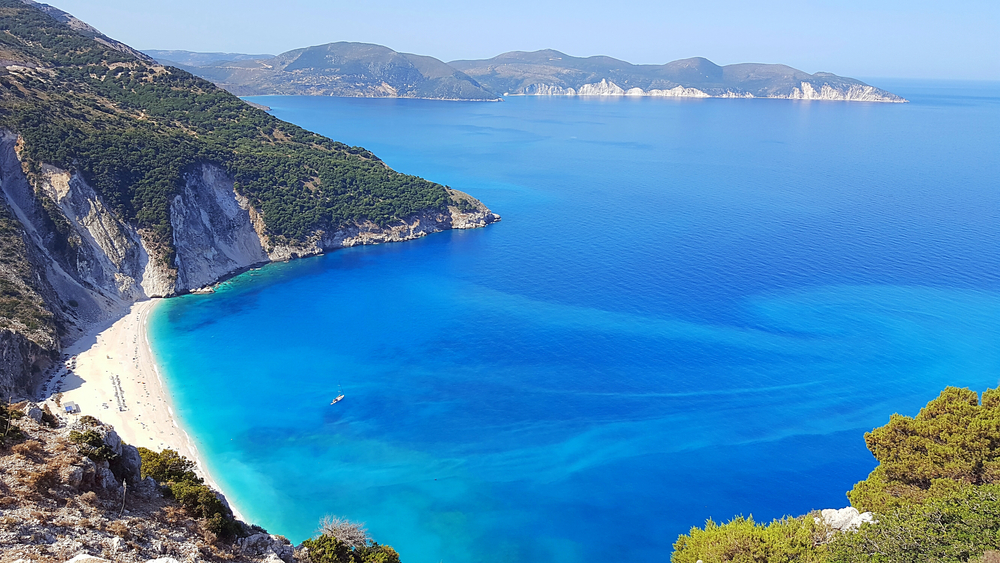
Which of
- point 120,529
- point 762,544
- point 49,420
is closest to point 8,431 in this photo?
point 49,420

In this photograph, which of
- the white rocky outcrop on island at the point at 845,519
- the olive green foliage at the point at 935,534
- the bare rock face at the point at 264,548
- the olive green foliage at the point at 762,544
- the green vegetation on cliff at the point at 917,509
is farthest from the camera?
the white rocky outcrop on island at the point at 845,519

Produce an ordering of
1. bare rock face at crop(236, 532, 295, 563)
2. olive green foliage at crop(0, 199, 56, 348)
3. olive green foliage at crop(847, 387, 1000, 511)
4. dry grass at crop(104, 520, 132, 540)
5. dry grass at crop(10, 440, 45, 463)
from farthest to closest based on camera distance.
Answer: olive green foliage at crop(0, 199, 56, 348), olive green foliage at crop(847, 387, 1000, 511), bare rock face at crop(236, 532, 295, 563), dry grass at crop(10, 440, 45, 463), dry grass at crop(104, 520, 132, 540)

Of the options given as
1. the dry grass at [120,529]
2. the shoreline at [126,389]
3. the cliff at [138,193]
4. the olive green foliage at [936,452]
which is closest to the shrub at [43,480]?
the dry grass at [120,529]

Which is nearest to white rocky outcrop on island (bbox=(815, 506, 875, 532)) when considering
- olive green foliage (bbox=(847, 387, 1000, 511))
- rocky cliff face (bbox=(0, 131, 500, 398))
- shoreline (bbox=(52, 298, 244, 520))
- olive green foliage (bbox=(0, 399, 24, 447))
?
olive green foliage (bbox=(847, 387, 1000, 511))

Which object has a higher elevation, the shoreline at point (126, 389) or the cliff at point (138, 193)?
the cliff at point (138, 193)

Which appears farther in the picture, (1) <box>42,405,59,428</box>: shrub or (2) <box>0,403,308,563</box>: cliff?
(1) <box>42,405,59,428</box>: shrub

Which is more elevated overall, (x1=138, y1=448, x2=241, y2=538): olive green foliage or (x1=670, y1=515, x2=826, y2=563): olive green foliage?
(x1=138, y1=448, x2=241, y2=538): olive green foliage

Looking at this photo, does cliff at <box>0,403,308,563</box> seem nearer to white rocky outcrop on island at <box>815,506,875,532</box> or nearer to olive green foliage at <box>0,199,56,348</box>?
white rocky outcrop on island at <box>815,506,875,532</box>

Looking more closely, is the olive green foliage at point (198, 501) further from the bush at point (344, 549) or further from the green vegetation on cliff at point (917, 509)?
the green vegetation on cliff at point (917, 509)
